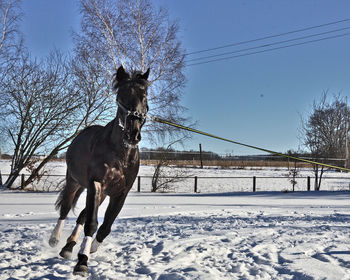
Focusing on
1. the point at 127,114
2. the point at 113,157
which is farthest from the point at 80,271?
the point at 127,114

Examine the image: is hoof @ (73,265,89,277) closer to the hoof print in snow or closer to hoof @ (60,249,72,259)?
hoof @ (60,249,72,259)

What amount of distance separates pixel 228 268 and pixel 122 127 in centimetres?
192

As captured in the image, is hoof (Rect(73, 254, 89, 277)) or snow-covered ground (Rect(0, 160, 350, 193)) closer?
hoof (Rect(73, 254, 89, 277))

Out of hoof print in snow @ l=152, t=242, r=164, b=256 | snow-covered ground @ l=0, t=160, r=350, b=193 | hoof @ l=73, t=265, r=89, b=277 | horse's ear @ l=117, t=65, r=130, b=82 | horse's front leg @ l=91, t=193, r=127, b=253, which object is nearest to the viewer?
hoof @ l=73, t=265, r=89, b=277

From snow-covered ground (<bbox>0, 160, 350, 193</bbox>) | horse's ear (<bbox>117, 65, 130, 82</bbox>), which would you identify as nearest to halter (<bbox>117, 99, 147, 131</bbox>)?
horse's ear (<bbox>117, 65, 130, 82</bbox>)

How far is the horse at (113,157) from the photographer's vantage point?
3.10 m

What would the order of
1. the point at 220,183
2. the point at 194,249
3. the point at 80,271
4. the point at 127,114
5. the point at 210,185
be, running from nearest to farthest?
the point at 80,271
the point at 127,114
the point at 194,249
the point at 210,185
the point at 220,183

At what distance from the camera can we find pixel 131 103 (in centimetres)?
315

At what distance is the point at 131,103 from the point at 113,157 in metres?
0.62

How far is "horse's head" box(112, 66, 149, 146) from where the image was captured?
3.04 meters

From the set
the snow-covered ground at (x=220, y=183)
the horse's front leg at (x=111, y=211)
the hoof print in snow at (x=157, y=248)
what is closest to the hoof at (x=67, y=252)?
the horse's front leg at (x=111, y=211)

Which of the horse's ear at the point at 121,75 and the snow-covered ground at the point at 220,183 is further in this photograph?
the snow-covered ground at the point at 220,183

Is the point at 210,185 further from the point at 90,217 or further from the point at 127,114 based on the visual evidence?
the point at 127,114

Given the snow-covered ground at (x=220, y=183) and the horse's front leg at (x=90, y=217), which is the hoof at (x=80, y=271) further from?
the snow-covered ground at (x=220, y=183)
